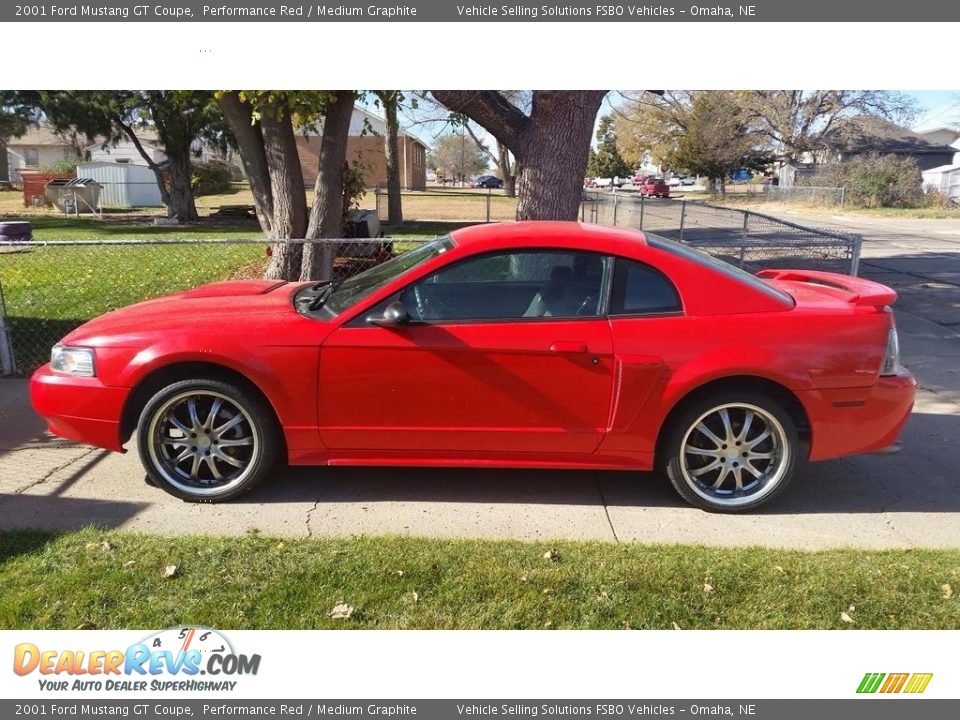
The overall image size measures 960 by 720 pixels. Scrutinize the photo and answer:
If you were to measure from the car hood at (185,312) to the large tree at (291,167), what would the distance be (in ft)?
13.9

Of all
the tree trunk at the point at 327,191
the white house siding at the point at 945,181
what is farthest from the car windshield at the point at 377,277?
the white house siding at the point at 945,181

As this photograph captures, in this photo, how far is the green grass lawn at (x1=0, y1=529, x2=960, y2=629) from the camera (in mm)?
3182

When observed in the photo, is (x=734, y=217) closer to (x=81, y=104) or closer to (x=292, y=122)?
(x=292, y=122)

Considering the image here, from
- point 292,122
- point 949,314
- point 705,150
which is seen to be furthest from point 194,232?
point 705,150

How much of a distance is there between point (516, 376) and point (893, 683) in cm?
218

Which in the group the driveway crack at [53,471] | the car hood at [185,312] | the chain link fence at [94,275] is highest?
the car hood at [185,312]

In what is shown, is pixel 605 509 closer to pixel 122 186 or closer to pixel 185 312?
pixel 185 312

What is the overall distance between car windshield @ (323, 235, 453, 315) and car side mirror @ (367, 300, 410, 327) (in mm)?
215

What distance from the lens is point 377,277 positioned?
457cm

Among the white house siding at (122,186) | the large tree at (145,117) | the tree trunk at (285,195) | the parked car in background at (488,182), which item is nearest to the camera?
the tree trunk at (285,195)

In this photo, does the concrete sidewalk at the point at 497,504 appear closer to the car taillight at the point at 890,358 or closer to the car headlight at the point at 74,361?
the car headlight at the point at 74,361

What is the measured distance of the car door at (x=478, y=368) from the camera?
4102 millimetres

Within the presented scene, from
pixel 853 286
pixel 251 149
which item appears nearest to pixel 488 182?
pixel 251 149

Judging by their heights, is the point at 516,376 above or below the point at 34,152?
below
